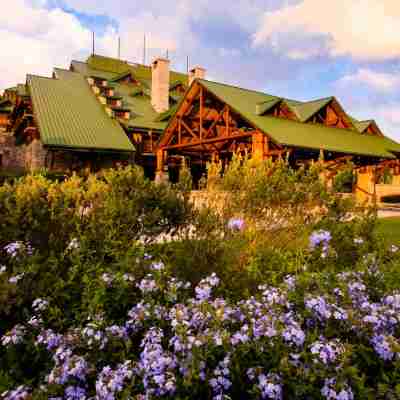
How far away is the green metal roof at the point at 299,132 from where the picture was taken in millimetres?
15078

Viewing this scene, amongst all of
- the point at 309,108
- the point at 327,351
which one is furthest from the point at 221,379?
the point at 309,108

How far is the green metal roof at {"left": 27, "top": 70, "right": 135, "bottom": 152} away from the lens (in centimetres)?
1806

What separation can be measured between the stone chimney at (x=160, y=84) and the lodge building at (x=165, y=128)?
0.07 metres

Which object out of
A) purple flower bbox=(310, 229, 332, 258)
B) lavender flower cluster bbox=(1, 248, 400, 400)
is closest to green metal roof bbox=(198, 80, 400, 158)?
purple flower bbox=(310, 229, 332, 258)

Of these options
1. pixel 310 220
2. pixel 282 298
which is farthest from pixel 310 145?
pixel 282 298

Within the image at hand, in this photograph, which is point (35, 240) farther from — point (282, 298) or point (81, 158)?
point (81, 158)

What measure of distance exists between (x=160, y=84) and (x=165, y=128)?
701 centimetres

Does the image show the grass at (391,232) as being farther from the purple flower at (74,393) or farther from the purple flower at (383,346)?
the purple flower at (74,393)

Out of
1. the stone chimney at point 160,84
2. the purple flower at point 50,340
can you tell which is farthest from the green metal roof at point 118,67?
the purple flower at point 50,340

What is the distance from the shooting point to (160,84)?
82.5 ft

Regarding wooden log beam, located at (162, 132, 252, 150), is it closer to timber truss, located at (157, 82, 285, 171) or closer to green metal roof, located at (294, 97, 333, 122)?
timber truss, located at (157, 82, 285, 171)

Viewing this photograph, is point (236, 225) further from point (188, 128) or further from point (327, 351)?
point (188, 128)

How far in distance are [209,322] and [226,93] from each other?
16618 mm

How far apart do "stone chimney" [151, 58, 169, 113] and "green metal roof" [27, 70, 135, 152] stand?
426 cm
